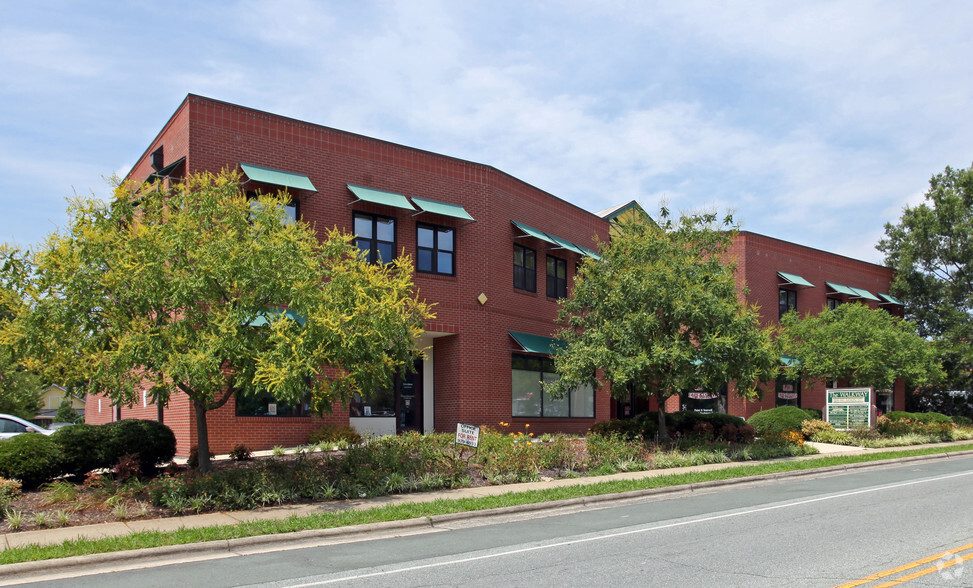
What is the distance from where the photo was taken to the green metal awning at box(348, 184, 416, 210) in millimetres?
20938

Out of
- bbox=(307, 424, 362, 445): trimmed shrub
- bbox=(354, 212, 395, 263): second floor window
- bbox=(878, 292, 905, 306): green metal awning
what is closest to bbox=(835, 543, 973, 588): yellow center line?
bbox=(307, 424, 362, 445): trimmed shrub

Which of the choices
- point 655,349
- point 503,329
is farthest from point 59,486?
point 503,329

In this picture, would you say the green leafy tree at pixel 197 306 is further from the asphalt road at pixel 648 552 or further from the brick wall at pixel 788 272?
the brick wall at pixel 788 272

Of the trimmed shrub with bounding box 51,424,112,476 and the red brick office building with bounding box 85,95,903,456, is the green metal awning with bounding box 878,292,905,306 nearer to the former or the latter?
the red brick office building with bounding box 85,95,903,456

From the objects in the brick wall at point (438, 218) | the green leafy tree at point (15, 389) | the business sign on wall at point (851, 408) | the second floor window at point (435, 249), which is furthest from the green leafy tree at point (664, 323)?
the green leafy tree at point (15, 389)

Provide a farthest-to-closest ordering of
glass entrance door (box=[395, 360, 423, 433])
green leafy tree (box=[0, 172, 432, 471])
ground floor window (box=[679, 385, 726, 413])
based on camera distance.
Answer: ground floor window (box=[679, 385, 726, 413]) → glass entrance door (box=[395, 360, 423, 433]) → green leafy tree (box=[0, 172, 432, 471])

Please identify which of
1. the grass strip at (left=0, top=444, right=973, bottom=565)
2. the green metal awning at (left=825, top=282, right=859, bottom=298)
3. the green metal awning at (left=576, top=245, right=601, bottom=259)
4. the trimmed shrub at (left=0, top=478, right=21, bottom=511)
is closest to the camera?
the grass strip at (left=0, top=444, right=973, bottom=565)

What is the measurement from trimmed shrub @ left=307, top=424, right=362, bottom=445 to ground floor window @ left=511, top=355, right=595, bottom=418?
7.04 metres

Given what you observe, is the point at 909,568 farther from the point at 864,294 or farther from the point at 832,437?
the point at 864,294

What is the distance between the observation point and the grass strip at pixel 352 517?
9.05 meters

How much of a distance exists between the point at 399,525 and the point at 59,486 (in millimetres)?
5600

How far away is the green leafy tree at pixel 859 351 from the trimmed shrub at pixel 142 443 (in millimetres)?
22725

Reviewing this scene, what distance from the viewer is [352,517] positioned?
1124 centimetres

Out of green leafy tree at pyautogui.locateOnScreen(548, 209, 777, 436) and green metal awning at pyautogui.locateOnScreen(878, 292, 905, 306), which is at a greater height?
green metal awning at pyautogui.locateOnScreen(878, 292, 905, 306)
